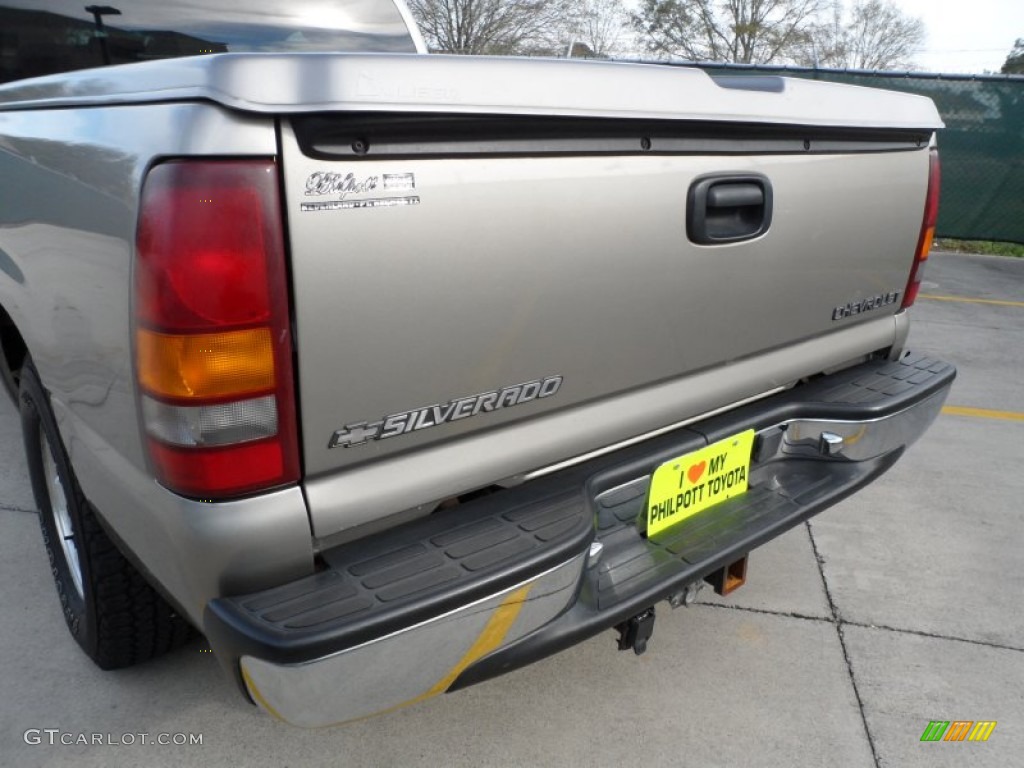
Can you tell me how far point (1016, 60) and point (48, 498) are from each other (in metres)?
53.6

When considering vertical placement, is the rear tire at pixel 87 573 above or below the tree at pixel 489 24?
below

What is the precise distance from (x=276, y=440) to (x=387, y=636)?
0.39m

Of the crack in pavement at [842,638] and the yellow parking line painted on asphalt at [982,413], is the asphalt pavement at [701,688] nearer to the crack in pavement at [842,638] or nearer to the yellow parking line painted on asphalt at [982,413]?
the crack in pavement at [842,638]

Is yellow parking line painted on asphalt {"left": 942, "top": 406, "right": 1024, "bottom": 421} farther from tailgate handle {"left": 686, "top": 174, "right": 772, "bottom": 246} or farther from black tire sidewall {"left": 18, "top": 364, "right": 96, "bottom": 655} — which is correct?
black tire sidewall {"left": 18, "top": 364, "right": 96, "bottom": 655}

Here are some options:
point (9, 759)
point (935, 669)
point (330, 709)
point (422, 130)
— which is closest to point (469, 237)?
point (422, 130)

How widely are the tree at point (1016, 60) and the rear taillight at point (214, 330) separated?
52364 mm

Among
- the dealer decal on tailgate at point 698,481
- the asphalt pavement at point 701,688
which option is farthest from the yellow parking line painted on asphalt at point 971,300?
the dealer decal on tailgate at point 698,481

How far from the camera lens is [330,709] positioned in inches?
57.2

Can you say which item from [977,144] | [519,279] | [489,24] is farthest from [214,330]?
[489,24]

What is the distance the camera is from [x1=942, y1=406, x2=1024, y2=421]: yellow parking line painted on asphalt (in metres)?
4.61

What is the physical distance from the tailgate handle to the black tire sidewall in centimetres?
159

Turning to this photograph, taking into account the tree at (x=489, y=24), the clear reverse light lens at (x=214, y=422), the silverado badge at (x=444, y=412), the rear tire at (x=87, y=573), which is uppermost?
the tree at (x=489, y=24)

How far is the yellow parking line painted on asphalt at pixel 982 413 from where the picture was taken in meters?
4.61

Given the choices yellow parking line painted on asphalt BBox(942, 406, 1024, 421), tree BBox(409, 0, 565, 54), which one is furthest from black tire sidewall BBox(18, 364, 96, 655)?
tree BBox(409, 0, 565, 54)
